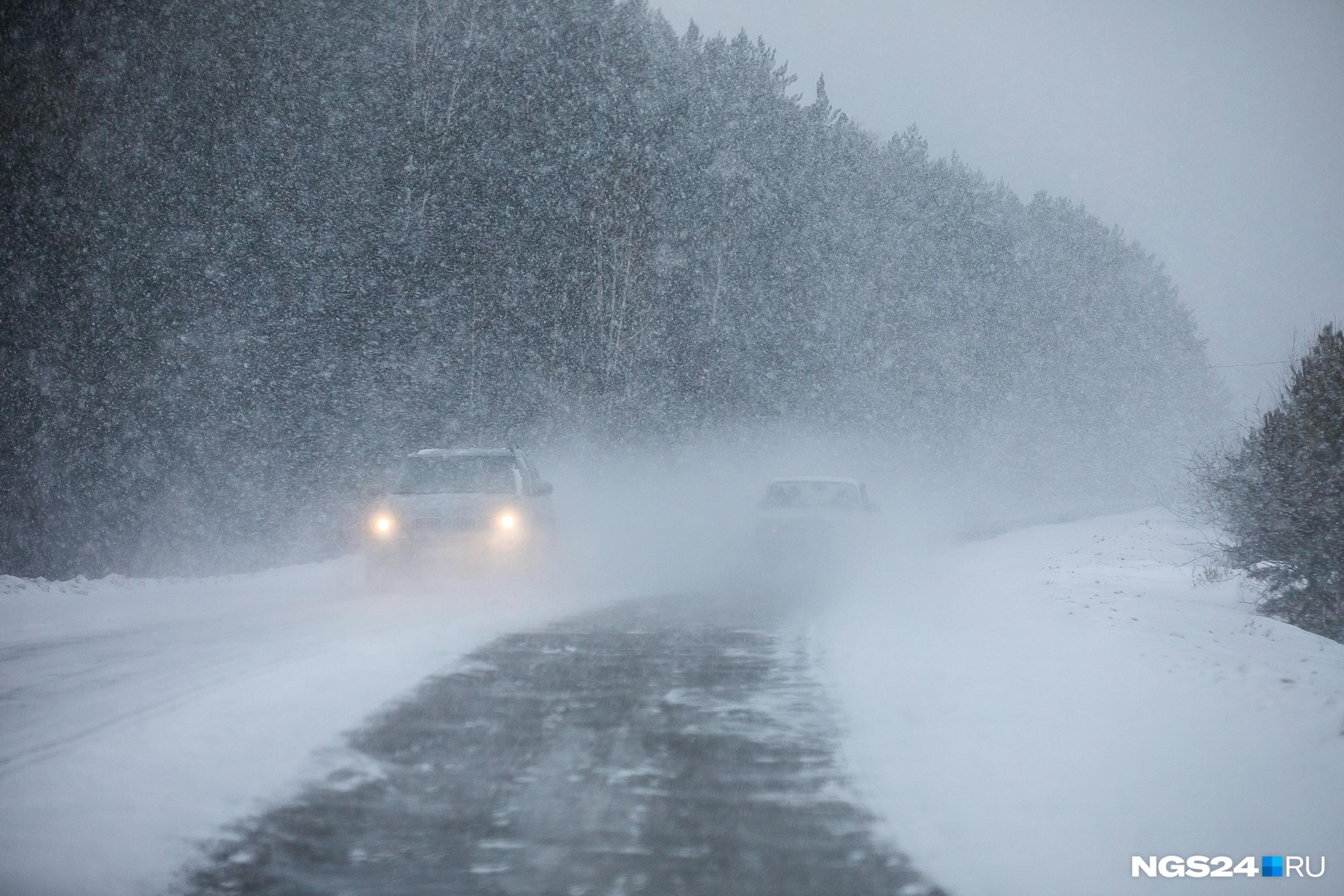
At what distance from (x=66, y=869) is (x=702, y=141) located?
40625mm

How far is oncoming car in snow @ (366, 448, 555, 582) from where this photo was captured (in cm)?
1362

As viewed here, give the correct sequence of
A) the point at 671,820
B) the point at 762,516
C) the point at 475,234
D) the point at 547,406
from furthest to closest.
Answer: the point at 547,406
the point at 475,234
the point at 762,516
the point at 671,820

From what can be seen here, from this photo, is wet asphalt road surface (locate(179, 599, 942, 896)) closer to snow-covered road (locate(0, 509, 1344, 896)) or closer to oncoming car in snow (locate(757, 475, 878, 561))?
snow-covered road (locate(0, 509, 1344, 896))

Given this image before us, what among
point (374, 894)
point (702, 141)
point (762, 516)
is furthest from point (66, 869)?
point (702, 141)

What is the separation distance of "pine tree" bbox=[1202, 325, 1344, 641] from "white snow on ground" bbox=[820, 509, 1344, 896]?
2.63 ft

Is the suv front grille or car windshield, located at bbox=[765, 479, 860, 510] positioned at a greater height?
car windshield, located at bbox=[765, 479, 860, 510]

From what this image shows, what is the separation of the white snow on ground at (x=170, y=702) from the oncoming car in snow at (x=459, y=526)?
479 mm

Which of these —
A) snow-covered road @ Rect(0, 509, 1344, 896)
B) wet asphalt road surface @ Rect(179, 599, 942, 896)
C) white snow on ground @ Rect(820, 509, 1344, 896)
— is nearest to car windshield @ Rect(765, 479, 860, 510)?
snow-covered road @ Rect(0, 509, 1344, 896)

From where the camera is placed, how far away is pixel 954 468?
57.6 m

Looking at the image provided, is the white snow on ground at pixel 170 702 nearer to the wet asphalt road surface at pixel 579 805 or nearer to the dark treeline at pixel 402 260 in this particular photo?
the wet asphalt road surface at pixel 579 805

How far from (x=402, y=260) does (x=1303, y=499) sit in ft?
64.7

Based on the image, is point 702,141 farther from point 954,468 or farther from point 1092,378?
point 1092,378

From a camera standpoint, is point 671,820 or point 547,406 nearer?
point 671,820

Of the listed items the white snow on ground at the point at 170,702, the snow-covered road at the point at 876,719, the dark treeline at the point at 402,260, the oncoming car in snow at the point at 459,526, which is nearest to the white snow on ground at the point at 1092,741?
the snow-covered road at the point at 876,719
